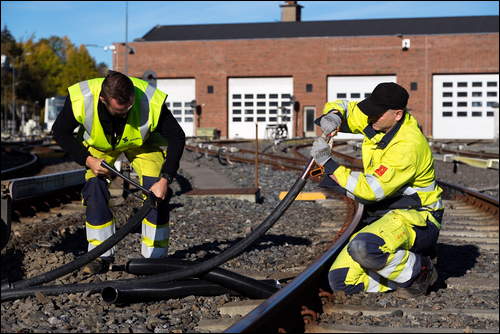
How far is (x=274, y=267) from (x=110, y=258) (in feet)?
4.48

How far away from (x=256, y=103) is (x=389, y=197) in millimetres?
Answer: 40011

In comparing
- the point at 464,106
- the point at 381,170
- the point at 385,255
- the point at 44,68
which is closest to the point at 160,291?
the point at 385,255

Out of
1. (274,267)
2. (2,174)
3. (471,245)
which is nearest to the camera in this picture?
(274,267)

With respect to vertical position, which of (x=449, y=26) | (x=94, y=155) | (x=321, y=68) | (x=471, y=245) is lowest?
(x=471, y=245)

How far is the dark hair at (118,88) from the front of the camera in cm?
420

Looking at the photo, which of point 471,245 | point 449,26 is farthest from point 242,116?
point 471,245

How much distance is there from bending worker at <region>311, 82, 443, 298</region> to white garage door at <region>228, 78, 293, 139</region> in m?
39.6

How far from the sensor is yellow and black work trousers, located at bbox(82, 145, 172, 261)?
482 centimetres

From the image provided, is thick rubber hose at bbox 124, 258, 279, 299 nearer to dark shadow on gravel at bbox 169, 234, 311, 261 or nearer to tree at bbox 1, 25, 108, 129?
dark shadow on gravel at bbox 169, 234, 311, 261

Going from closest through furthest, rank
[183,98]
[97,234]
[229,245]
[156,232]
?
[97,234] < [156,232] < [229,245] < [183,98]

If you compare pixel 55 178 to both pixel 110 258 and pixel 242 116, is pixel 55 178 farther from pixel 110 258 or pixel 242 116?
pixel 242 116

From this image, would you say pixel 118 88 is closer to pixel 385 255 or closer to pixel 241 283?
pixel 241 283

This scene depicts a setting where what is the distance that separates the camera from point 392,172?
414 cm

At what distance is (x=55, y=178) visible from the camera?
8.38 meters
